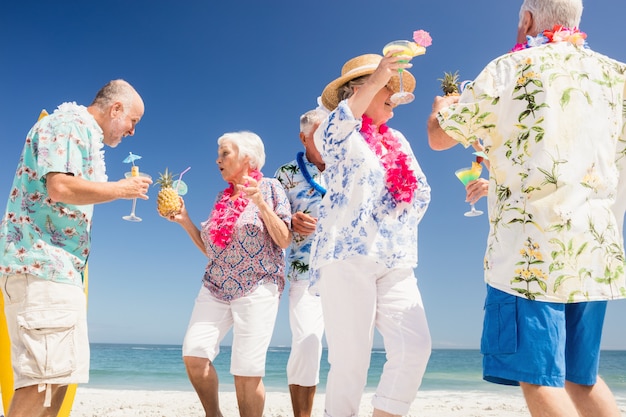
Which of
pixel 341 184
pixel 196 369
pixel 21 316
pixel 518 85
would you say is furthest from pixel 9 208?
pixel 518 85

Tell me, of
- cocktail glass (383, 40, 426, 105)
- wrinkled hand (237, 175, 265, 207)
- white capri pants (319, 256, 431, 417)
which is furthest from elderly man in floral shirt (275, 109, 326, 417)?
cocktail glass (383, 40, 426, 105)

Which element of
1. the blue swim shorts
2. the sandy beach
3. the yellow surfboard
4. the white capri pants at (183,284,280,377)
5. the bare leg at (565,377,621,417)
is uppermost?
the blue swim shorts

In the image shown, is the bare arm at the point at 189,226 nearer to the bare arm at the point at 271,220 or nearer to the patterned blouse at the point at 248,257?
the patterned blouse at the point at 248,257

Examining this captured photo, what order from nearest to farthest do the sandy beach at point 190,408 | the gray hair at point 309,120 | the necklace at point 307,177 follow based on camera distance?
the necklace at point 307,177 → the gray hair at point 309,120 → the sandy beach at point 190,408

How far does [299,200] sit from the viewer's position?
4242mm

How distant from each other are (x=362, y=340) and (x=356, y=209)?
68cm

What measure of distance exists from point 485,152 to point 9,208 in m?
2.49

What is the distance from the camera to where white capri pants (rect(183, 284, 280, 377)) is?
3738mm

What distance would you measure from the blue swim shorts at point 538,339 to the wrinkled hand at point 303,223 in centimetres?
191

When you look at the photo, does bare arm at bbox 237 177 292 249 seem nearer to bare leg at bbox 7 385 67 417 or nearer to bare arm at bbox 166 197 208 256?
bare arm at bbox 166 197 208 256

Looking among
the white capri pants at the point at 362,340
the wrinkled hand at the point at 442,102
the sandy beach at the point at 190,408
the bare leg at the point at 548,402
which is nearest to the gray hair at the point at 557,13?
the wrinkled hand at the point at 442,102

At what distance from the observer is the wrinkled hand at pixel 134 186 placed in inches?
120

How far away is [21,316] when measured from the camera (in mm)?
2779

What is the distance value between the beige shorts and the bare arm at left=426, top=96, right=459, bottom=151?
6.59 ft
